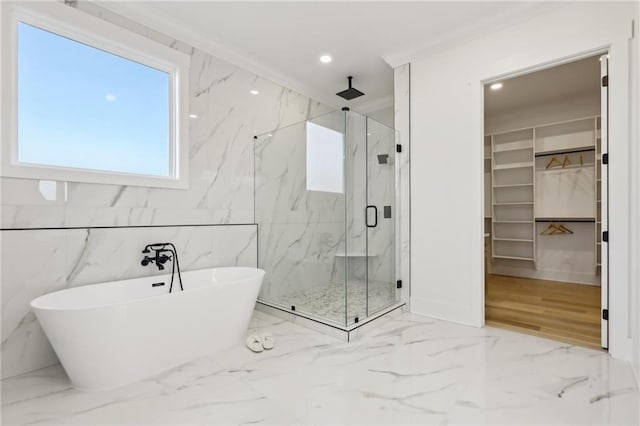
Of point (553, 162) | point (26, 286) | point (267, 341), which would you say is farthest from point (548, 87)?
point (26, 286)

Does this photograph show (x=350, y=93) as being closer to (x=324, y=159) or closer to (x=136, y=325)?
(x=324, y=159)

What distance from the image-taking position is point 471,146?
2748 millimetres

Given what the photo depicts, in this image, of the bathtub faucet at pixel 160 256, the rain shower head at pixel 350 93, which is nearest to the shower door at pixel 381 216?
the rain shower head at pixel 350 93

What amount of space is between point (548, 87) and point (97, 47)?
501 centimetres

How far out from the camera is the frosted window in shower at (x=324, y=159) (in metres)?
2.94

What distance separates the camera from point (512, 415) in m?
1.52

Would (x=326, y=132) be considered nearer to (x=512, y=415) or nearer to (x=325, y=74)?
(x=325, y=74)

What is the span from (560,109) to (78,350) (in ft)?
20.0

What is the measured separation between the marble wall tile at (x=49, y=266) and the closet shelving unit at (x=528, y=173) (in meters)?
4.83

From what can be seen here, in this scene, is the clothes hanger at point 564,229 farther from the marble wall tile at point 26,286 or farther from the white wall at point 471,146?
the marble wall tile at point 26,286

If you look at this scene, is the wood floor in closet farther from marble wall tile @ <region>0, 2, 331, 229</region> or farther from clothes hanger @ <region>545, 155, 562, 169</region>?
marble wall tile @ <region>0, 2, 331, 229</region>

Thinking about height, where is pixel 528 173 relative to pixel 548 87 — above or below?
below

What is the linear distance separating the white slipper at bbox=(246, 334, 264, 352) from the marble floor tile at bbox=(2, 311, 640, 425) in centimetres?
4

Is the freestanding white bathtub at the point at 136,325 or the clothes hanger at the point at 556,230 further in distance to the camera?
the clothes hanger at the point at 556,230
